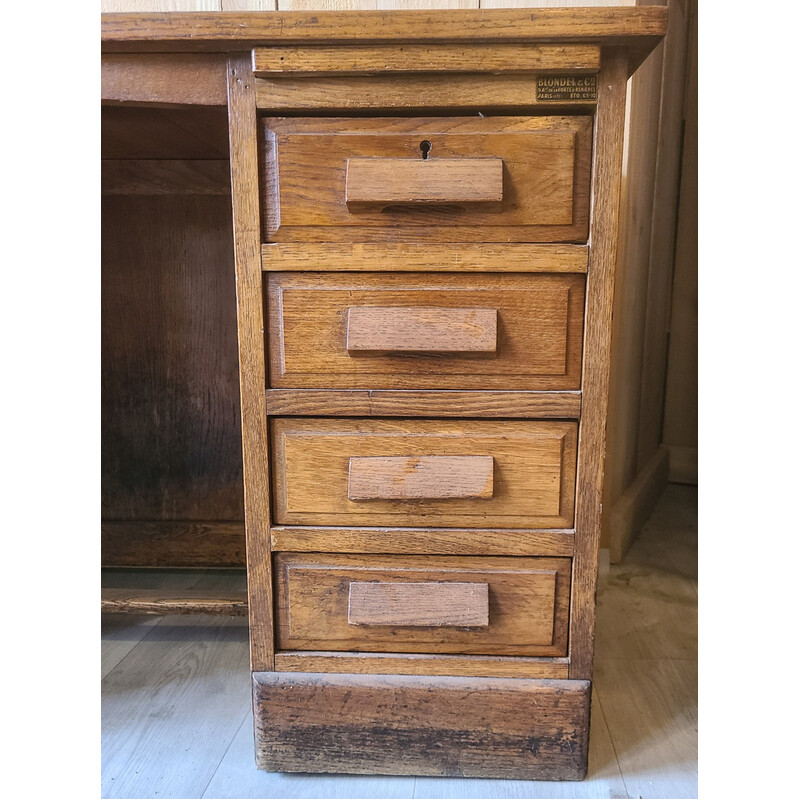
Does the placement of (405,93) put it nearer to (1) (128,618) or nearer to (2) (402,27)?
(2) (402,27)

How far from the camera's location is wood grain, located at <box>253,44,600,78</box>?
683mm

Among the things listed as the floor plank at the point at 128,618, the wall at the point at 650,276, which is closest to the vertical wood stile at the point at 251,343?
the floor plank at the point at 128,618

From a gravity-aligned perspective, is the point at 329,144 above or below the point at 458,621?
above

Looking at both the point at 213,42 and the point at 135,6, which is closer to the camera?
the point at 213,42

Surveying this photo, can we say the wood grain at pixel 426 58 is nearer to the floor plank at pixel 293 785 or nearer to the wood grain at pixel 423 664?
the wood grain at pixel 423 664

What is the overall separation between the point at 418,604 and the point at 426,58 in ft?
2.10

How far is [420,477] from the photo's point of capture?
2.49 feet

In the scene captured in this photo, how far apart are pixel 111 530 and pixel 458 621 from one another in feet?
2.94

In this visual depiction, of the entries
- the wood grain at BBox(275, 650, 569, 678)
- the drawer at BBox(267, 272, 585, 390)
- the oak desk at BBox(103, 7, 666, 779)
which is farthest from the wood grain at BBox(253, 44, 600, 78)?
the wood grain at BBox(275, 650, 569, 678)

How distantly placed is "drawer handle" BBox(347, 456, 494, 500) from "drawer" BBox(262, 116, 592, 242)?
265mm

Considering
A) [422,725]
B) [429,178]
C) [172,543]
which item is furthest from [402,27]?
[172,543]

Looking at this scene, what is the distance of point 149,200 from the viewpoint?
1214 millimetres

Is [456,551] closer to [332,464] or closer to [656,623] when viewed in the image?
[332,464]

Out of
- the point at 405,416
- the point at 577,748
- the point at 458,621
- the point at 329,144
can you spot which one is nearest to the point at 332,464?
the point at 405,416
